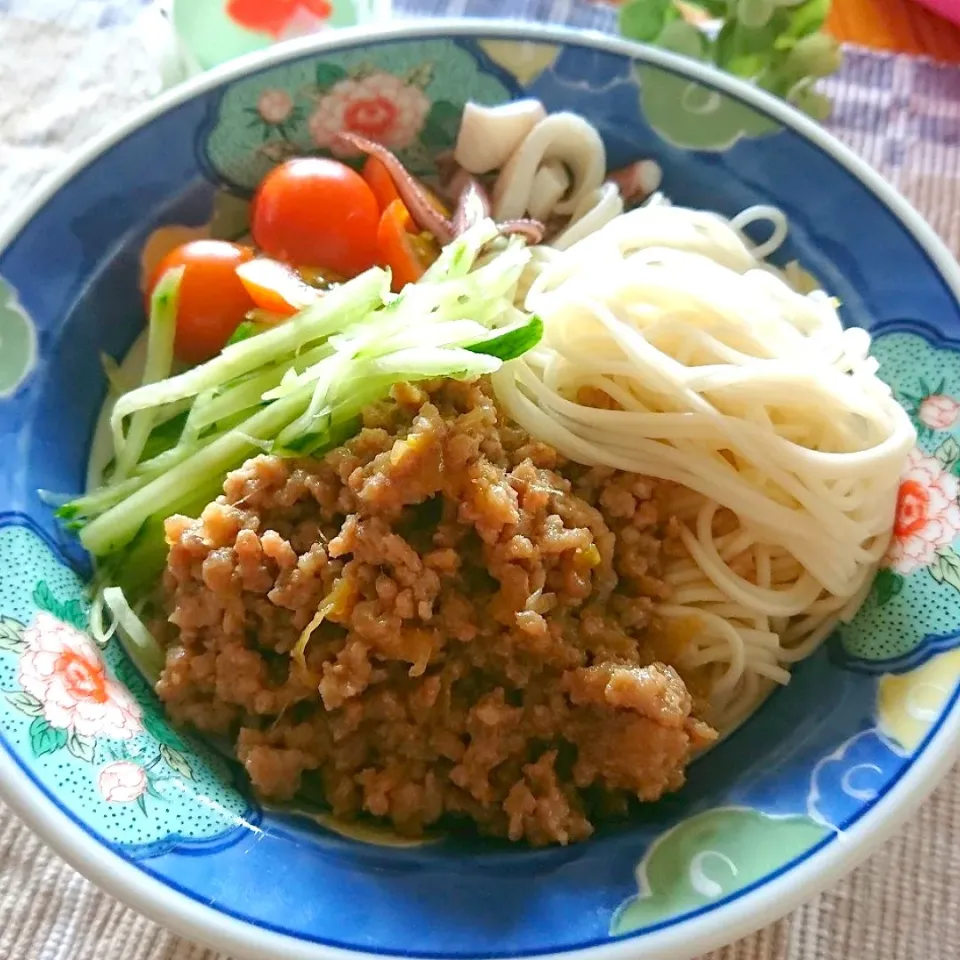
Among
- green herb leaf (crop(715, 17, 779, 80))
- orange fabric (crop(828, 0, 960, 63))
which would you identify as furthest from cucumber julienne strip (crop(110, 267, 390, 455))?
orange fabric (crop(828, 0, 960, 63))

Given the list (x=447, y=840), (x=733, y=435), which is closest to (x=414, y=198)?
(x=733, y=435)

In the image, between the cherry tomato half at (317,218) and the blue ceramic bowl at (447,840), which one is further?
the cherry tomato half at (317,218)

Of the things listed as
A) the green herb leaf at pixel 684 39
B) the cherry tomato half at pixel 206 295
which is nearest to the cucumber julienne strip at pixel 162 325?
the cherry tomato half at pixel 206 295

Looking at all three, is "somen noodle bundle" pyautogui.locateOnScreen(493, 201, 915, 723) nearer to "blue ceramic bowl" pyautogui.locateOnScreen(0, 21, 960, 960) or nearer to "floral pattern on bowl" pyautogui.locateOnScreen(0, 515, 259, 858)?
"blue ceramic bowl" pyautogui.locateOnScreen(0, 21, 960, 960)

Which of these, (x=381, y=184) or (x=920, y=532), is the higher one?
(x=381, y=184)

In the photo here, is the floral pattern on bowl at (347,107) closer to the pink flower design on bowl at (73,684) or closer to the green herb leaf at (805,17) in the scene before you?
the green herb leaf at (805,17)

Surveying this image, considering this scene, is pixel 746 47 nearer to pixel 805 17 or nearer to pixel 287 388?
pixel 805 17

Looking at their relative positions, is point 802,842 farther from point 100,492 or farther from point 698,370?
point 100,492
